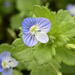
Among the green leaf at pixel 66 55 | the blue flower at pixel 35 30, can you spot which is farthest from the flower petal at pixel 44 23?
the green leaf at pixel 66 55

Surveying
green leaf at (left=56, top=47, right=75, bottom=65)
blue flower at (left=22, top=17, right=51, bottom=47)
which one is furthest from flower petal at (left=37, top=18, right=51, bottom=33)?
green leaf at (left=56, top=47, right=75, bottom=65)

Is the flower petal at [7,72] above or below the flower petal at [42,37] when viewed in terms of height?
below

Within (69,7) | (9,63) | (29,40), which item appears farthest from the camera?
(69,7)

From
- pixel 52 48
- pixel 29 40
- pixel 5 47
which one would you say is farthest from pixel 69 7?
pixel 29 40

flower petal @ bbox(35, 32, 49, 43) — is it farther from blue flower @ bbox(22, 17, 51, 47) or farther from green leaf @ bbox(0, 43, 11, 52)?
green leaf @ bbox(0, 43, 11, 52)

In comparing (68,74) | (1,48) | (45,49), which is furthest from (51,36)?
(68,74)

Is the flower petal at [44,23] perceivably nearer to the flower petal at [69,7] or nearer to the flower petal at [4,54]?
the flower petal at [4,54]

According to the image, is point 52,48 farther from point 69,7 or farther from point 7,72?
point 69,7
